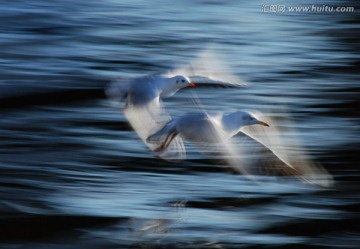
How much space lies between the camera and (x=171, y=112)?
699 cm

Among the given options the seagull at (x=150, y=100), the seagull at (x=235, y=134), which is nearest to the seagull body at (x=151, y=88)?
the seagull at (x=150, y=100)

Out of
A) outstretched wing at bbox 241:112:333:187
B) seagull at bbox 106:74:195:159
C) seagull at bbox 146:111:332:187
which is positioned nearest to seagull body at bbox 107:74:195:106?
seagull at bbox 106:74:195:159

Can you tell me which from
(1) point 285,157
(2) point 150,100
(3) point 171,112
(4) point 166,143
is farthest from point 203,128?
(3) point 171,112

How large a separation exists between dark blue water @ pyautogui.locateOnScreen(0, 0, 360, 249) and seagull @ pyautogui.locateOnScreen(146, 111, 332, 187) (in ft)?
0.31

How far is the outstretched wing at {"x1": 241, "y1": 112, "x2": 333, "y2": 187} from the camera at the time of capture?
5527 mm

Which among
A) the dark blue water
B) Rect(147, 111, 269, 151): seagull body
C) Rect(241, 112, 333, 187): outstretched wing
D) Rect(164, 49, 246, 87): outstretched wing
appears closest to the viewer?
the dark blue water

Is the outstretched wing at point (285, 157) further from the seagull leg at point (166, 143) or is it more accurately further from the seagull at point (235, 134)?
the seagull leg at point (166, 143)

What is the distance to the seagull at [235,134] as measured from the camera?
17.6ft

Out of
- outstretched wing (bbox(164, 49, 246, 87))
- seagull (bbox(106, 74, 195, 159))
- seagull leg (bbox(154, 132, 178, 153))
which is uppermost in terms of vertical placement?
outstretched wing (bbox(164, 49, 246, 87))

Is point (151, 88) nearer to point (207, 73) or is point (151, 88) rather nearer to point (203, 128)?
point (207, 73)

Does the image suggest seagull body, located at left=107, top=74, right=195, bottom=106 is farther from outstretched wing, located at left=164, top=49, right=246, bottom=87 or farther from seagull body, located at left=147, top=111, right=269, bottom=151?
seagull body, located at left=147, top=111, right=269, bottom=151

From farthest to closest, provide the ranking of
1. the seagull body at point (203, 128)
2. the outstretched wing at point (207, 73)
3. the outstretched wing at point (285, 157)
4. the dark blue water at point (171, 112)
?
the outstretched wing at point (207, 73) < the outstretched wing at point (285, 157) < the seagull body at point (203, 128) < the dark blue water at point (171, 112)

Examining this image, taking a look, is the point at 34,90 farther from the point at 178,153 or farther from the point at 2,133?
the point at 178,153

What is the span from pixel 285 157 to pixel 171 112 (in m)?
1.63
